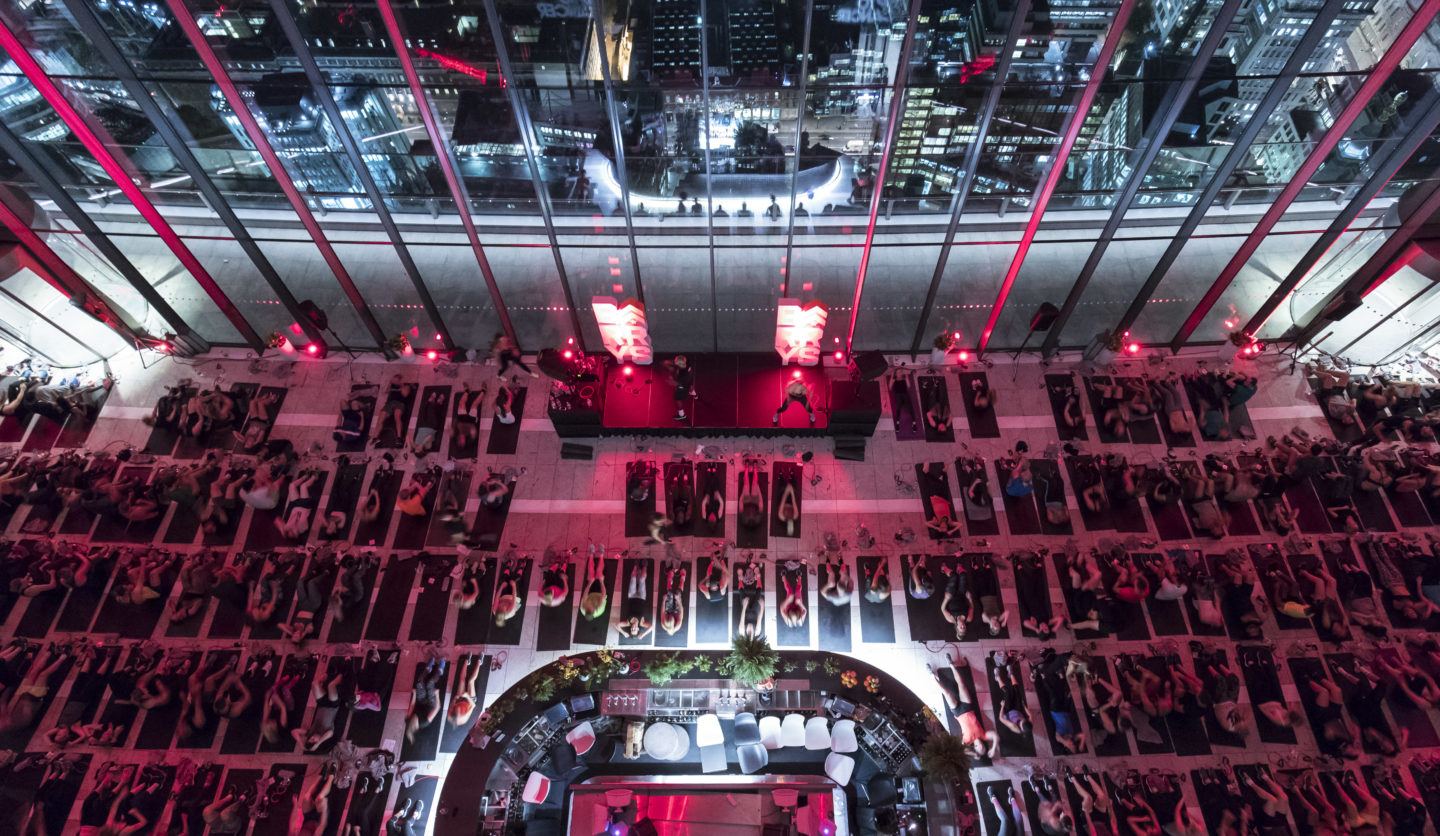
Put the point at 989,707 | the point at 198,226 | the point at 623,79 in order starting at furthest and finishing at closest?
the point at 198,226
the point at 989,707
the point at 623,79

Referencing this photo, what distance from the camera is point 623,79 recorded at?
11.8 metres

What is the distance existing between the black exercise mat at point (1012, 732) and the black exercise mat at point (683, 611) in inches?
205

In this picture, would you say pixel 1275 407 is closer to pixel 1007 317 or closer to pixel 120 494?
pixel 1007 317

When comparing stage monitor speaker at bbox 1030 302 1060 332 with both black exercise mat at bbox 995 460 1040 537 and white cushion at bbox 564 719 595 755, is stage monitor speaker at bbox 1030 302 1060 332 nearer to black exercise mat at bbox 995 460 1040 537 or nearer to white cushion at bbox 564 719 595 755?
black exercise mat at bbox 995 460 1040 537

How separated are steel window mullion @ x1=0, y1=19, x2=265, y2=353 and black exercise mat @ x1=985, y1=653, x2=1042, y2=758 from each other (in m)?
16.0

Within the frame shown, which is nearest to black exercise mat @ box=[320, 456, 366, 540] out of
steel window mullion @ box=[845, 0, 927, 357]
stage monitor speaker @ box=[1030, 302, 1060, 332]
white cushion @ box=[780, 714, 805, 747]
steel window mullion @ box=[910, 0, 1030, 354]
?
white cushion @ box=[780, 714, 805, 747]

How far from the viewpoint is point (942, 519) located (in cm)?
1498

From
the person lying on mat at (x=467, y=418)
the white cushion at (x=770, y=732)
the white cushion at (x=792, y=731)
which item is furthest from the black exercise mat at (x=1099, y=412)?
the person lying on mat at (x=467, y=418)

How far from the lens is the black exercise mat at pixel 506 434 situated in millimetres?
16094

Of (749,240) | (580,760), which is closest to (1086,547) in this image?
(749,240)

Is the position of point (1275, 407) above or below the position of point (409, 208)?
below

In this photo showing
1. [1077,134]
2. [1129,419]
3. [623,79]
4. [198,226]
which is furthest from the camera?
[1129,419]

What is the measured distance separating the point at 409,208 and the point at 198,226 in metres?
3.91

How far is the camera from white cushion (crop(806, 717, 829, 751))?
12766mm
